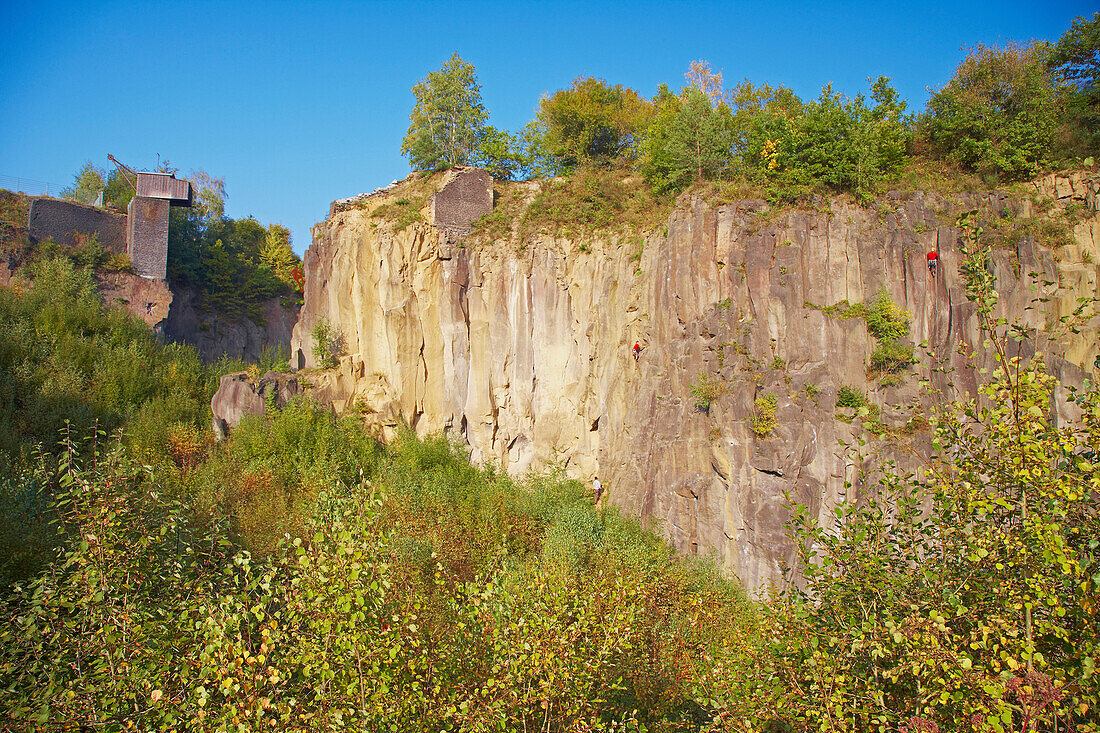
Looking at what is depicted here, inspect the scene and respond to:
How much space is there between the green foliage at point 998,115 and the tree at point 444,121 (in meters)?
16.9

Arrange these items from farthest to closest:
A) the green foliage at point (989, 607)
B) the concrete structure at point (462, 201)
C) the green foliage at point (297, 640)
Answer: the concrete structure at point (462, 201), the green foliage at point (297, 640), the green foliage at point (989, 607)

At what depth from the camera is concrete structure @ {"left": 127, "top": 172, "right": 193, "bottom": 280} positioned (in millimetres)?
27641

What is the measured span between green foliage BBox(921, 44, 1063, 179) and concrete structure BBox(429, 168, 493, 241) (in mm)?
15045

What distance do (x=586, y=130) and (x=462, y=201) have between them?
6743 mm

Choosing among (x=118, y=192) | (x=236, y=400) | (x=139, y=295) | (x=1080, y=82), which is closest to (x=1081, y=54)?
(x=1080, y=82)

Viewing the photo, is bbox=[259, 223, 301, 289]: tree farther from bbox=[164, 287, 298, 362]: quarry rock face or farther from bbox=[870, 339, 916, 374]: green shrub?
bbox=[870, 339, 916, 374]: green shrub

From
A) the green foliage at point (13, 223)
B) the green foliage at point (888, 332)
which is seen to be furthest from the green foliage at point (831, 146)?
the green foliage at point (13, 223)

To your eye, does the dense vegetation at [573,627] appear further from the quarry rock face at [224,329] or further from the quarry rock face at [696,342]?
the quarry rock face at [224,329]

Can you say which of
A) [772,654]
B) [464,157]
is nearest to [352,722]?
[772,654]

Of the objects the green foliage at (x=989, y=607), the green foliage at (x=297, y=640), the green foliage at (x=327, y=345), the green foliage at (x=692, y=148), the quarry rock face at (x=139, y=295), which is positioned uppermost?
the green foliage at (x=692, y=148)

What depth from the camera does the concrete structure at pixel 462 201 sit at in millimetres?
23062

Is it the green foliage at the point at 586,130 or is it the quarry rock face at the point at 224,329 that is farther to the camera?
the quarry rock face at the point at 224,329

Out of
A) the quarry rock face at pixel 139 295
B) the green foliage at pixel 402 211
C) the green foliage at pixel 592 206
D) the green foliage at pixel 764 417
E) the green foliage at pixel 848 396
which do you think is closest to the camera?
the green foliage at pixel 848 396

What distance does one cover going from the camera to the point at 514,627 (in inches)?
230
